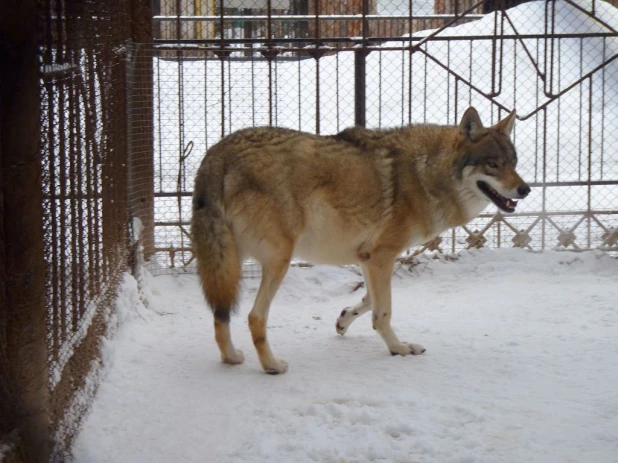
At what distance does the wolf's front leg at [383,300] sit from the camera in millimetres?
5129

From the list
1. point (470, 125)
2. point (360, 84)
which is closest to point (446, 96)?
point (360, 84)

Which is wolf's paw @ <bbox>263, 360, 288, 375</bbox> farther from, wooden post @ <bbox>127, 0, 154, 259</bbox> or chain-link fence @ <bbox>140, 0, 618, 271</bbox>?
chain-link fence @ <bbox>140, 0, 618, 271</bbox>

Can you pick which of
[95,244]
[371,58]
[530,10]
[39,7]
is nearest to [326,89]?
[371,58]

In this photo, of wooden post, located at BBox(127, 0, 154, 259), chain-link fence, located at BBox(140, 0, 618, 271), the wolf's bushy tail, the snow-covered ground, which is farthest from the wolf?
chain-link fence, located at BBox(140, 0, 618, 271)

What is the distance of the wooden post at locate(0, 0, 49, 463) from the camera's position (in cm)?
278

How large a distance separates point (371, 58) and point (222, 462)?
1220 cm

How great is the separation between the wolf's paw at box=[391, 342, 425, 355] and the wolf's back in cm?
120

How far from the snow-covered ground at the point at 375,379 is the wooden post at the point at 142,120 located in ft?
2.19

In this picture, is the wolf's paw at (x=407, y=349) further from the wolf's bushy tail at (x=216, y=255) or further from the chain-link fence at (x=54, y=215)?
the chain-link fence at (x=54, y=215)

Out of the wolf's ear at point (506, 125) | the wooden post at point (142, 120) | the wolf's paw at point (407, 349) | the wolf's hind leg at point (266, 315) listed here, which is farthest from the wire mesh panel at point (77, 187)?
the wolf's ear at point (506, 125)

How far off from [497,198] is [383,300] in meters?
1.08

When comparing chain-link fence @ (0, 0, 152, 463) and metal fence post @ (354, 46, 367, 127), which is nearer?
chain-link fence @ (0, 0, 152, 463)

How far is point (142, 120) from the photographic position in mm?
6699

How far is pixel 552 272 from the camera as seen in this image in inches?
284
